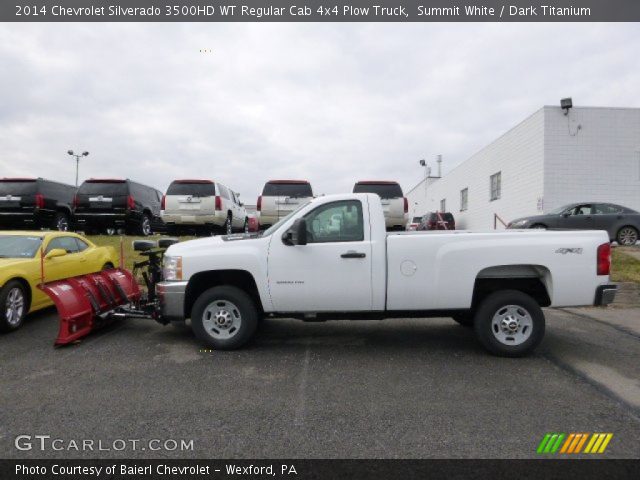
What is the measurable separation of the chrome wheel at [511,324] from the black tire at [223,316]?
9.43 ft

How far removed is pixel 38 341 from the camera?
5445 mm

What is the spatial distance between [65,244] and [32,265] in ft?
3.93

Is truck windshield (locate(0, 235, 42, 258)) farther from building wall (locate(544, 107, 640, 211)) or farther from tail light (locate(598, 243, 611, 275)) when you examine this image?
building wall (locate(544, 107, 640, 211))

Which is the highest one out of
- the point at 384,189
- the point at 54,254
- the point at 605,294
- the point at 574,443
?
the point at 384,189

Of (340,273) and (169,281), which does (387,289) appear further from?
(169,281)

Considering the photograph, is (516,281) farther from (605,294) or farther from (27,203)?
(27,203)

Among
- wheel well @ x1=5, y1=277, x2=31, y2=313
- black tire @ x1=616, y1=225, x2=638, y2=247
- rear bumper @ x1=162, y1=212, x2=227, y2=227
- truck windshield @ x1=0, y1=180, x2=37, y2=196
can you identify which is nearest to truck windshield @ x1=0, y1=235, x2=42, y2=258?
wheel well @ x1=5, y1=277, x2=31, y2=313

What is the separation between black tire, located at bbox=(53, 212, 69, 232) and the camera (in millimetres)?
13219

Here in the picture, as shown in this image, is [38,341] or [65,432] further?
[38,341]

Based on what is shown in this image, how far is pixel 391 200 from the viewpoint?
1226 cm

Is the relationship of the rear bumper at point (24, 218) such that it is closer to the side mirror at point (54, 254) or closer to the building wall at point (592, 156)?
the side mirror at point (54, 254)

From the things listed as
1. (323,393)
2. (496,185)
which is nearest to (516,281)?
(323,393)
